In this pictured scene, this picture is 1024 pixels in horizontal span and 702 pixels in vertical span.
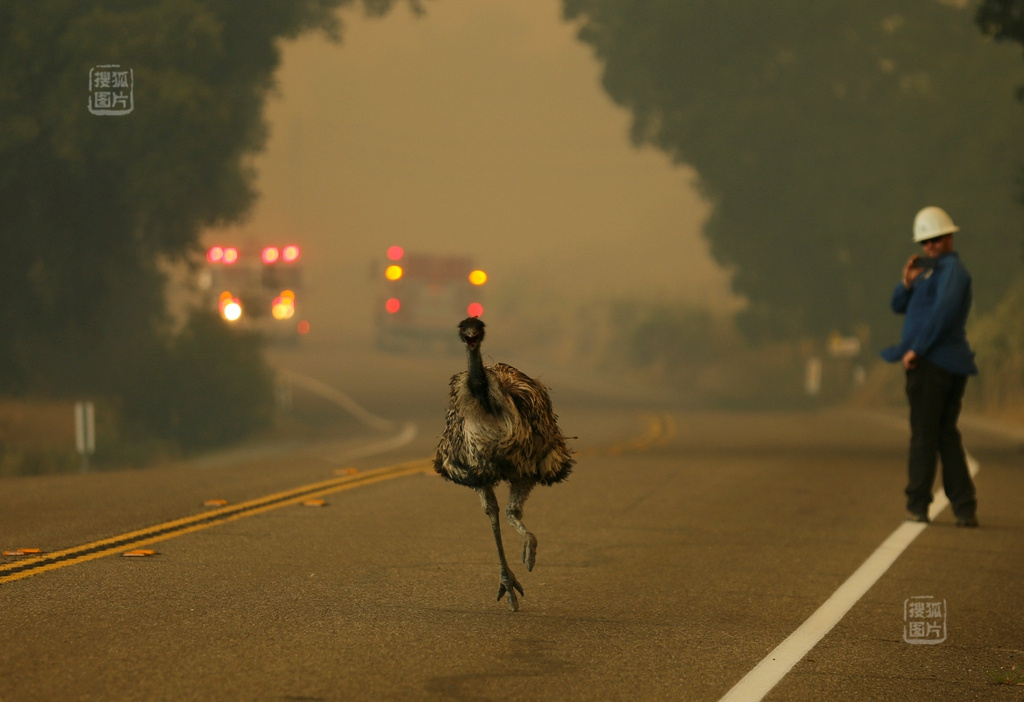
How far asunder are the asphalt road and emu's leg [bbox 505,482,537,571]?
14.5 inches

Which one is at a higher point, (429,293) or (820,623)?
(429,293)

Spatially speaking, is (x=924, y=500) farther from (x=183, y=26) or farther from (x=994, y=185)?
(x=994, y=185)

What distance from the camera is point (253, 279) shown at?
36.2 m

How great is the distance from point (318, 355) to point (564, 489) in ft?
169

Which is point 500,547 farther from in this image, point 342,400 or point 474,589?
point 342,400

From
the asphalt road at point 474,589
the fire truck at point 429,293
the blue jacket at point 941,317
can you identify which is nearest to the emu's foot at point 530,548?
the asphalt road at point 474,589

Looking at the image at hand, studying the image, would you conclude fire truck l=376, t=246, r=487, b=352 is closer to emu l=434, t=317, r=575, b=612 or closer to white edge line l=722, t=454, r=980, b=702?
white edge line l=722, t=454, r=980, b=702

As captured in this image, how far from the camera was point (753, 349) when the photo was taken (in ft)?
178

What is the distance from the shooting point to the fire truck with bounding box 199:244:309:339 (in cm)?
3416

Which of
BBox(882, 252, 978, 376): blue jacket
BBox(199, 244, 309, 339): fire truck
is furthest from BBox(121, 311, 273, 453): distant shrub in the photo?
BBox(882, 252, 978, 376): blue jacket

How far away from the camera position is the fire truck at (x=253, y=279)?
34.2m

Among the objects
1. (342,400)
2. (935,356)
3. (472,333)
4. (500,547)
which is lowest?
(342,400)

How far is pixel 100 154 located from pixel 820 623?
902 inches

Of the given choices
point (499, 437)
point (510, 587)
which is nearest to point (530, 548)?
point (510, 587)
